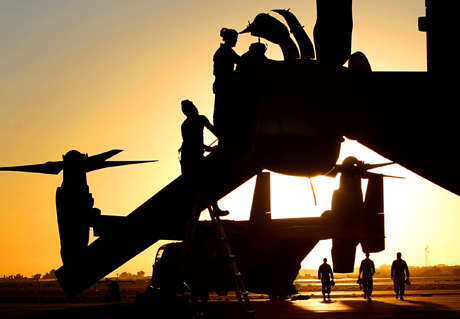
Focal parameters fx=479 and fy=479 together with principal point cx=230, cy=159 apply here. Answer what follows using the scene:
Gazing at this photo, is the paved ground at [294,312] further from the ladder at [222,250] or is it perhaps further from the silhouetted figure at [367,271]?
the silhouetted figure at [367,271]

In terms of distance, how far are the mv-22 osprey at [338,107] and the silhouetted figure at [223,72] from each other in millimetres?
280

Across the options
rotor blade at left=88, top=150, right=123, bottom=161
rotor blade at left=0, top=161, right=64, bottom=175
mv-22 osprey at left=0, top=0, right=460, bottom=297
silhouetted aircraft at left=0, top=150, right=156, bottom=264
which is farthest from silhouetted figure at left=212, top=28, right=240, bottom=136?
rotor blade at left=0, top=161, right=64, bottom=175

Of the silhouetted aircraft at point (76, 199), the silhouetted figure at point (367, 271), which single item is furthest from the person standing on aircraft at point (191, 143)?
the silhouetted figure at point (367, 271)

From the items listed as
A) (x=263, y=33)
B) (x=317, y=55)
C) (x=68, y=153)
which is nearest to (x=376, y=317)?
(x=317, y=55)

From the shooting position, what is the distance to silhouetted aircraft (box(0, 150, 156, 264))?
1602cm

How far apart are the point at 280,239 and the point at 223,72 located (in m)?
12.5

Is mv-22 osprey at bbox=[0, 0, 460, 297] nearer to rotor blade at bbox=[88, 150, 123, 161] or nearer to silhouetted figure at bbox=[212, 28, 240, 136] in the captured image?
silhouetted figure at bbox=[212, 28, 240, 136]

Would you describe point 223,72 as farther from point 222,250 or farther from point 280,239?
point 280,239

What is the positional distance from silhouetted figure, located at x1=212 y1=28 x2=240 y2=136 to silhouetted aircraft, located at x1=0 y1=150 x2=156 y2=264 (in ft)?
20.4

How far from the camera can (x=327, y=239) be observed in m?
20.3

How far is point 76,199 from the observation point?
16562 mm

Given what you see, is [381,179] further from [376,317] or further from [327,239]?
[376,317]

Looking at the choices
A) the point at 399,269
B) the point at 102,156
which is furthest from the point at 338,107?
the point at 399,269

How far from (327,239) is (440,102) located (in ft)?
42.3
